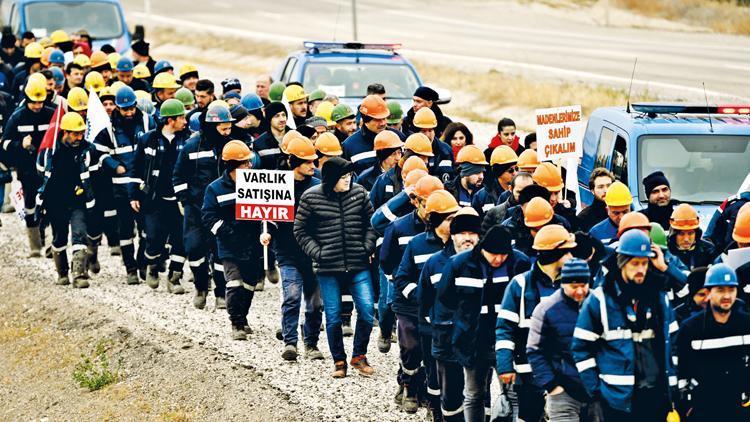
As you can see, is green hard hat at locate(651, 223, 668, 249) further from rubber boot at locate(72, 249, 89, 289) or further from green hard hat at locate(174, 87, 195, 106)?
rubber boot at locate(72, 249, 89, 289)

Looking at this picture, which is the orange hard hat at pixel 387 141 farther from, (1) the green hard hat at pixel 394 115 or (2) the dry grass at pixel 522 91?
(2) the dry grass at pixel 522 91

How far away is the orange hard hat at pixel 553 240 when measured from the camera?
29.3 ft

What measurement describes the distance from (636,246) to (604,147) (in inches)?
217

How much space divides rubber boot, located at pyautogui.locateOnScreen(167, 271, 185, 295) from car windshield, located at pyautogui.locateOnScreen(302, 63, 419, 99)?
12.7ft

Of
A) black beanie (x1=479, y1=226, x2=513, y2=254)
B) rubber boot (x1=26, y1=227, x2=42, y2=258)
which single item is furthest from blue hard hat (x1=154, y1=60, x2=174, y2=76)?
black beanie (x1=479, y1=226, x2=513, y2=254)

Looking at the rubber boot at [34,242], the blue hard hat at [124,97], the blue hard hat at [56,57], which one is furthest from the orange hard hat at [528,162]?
the blue hard hat at [56,57]

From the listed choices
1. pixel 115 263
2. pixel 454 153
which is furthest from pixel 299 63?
pixel 454 153

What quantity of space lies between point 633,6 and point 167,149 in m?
31.6

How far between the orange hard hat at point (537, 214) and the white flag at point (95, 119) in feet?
22.0

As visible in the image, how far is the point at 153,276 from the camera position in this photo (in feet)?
52.0

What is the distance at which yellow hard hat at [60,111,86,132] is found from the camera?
15469 millimetres

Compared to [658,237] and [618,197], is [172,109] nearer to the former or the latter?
[618,197]

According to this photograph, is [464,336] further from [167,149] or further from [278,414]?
[167,149]

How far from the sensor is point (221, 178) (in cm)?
1326
